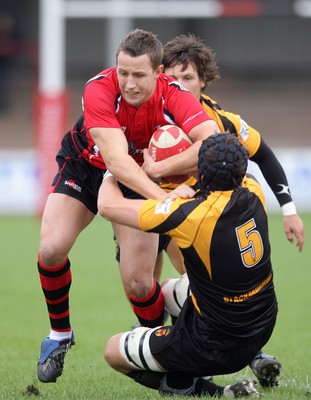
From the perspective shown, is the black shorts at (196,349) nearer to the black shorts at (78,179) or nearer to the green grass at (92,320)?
the green grass at (92,320)

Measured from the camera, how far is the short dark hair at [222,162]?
16.2ft

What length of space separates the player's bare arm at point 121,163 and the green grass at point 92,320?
1191 mm

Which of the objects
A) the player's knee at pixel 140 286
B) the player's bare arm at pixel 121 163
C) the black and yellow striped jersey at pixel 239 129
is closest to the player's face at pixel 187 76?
the black and yellow striped jersey at pixel 239 129

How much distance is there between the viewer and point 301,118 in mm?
28406

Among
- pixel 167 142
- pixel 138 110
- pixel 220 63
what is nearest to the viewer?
pixel 167 142

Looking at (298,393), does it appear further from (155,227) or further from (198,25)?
(198,25)

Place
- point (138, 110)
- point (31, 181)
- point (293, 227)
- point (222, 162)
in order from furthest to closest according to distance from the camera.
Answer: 1. point (31, 181)
2. point (293, 227)
3. point (138, 110)
4. point (222, 162)

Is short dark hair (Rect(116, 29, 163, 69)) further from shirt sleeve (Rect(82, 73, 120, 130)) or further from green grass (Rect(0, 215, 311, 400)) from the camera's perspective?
green grass (Rect(0, 215, 311, 400))

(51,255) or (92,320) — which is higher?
(51,255)

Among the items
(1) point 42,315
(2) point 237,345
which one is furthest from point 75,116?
(2) point 237,345

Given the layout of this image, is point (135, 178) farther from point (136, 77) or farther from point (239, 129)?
point (239, 129)

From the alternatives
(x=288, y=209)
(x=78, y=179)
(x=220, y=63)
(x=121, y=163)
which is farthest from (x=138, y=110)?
(x=220, y=63)

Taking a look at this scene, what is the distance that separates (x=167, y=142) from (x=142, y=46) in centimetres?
59

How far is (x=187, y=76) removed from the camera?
22.1 feet
